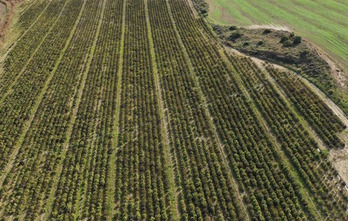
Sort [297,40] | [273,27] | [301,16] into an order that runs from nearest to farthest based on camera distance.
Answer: [297,40] < [273,27] < [301,16]

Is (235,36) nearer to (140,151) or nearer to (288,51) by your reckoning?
(288,51)

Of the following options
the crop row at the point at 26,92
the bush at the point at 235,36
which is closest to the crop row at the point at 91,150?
the crop row at the point at 26,92

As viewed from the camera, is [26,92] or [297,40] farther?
[297,40]

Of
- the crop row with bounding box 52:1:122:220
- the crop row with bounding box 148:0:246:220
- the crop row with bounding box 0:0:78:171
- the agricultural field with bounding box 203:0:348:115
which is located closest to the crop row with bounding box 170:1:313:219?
the crop row with bounding box 148:0:246:220

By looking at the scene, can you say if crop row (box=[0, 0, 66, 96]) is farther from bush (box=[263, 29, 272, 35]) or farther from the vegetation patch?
bush (box=[263, 29, 272, 35])

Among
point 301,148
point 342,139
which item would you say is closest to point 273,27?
point 342,139

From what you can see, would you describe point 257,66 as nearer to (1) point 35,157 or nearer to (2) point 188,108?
(2) point 188,108

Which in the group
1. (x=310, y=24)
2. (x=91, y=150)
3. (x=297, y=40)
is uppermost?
(x=310, y=24)

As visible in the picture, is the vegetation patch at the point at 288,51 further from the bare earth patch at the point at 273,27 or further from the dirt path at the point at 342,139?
the bare earth patch at the point at 273,27
